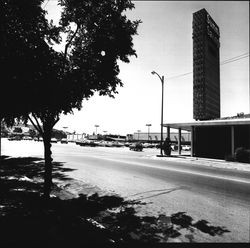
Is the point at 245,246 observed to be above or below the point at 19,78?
below

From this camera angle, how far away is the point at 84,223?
19.7ft

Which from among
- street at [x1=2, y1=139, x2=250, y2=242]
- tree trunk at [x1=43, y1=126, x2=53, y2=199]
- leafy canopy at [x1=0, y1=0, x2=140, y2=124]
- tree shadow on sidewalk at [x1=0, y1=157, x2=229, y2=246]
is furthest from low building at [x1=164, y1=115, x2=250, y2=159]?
tree shadow on sidewalk at [x1=0, y1=157, x2=229, y2=246]

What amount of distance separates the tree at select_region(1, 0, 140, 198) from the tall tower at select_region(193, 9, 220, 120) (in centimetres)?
8804

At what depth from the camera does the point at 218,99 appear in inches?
4365

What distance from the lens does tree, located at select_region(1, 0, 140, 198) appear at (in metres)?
6.88

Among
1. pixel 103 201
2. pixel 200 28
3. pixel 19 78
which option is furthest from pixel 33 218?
pixel 200 28

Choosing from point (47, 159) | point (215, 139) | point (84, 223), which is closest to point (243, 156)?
point (215, 139)

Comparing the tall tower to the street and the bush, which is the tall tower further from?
the street

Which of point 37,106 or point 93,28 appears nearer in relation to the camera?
point 37,106

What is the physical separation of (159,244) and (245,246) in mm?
1613

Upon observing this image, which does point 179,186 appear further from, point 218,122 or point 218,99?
point 218,99

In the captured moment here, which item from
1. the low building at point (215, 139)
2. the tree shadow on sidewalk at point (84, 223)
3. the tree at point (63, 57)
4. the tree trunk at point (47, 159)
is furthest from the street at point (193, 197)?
the low building at point (215, 139)

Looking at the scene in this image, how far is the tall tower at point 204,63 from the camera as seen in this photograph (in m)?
92.8

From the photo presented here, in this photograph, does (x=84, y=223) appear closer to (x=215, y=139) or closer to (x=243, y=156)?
(x=243, y=156)
